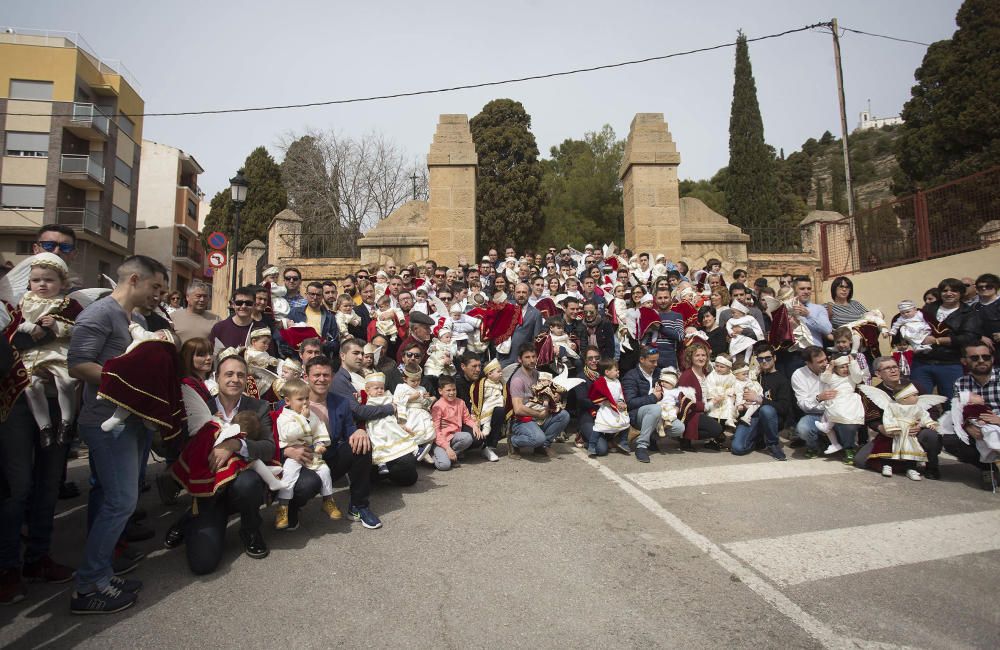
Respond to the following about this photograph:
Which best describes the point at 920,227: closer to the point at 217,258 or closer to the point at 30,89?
the point at 217,258

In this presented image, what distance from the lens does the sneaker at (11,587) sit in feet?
9.71

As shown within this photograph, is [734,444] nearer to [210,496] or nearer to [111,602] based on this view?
[210,496]

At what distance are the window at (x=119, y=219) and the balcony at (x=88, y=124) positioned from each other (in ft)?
12.8

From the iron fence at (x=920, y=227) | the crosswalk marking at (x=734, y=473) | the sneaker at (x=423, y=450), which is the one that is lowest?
the crosswalk marking at (x=734, y=473)

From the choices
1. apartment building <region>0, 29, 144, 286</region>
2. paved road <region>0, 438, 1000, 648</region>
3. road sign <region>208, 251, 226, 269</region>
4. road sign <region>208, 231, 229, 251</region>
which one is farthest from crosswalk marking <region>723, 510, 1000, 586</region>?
apartment building <region>0, 29, 144, 286</region>

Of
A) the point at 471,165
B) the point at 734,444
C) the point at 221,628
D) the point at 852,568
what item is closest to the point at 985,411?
the point at 734,444

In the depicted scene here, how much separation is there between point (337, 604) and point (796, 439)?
19.2ft

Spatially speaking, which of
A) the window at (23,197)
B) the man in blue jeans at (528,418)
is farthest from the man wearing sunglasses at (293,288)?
the window at (23,197)

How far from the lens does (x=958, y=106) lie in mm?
21328

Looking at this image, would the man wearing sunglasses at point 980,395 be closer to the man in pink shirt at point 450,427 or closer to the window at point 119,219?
the man in pink shirt at point 450,427

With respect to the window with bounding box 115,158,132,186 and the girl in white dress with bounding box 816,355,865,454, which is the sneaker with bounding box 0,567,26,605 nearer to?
the girl in white dress with bounding box 816,355,865,454

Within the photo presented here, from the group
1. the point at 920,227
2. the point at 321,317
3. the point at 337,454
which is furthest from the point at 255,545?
the point at 920,227

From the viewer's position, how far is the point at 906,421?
5.54 m

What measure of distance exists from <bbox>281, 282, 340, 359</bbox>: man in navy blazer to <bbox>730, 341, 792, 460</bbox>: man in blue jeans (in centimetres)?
502
